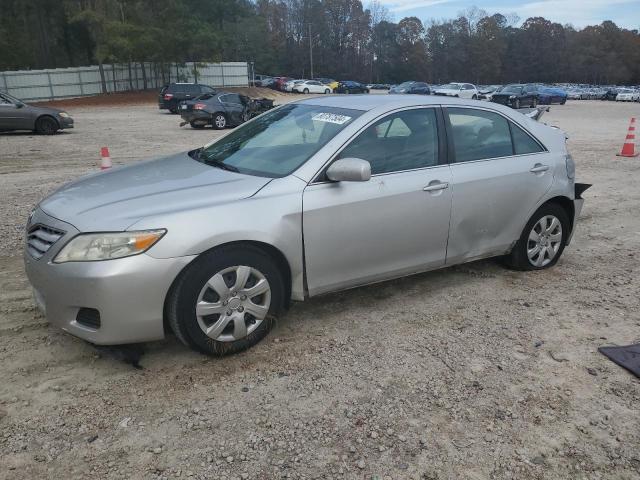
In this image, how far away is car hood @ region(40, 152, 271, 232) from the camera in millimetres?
3131

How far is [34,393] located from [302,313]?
6.15 ft

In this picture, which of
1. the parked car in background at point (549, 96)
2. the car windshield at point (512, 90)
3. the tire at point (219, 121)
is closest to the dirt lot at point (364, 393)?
the tire at point (219, 121)

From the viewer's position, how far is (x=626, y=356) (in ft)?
11.7

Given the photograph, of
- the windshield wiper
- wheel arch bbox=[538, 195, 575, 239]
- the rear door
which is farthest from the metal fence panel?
wheel arch bbox=[538, 195, 575, 239]

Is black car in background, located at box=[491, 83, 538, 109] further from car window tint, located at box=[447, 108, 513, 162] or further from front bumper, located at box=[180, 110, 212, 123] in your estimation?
car window tint, located at box=[447, 108, 513, 162]

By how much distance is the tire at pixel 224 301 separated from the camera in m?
3.17

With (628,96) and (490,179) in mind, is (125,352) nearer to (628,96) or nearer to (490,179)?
(490,179)

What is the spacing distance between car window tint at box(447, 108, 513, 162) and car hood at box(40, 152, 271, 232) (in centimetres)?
171

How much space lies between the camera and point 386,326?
12.9ft

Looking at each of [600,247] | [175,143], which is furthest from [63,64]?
[600,247]

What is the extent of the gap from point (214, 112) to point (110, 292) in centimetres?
1789

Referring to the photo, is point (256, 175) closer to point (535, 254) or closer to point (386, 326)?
point (386, 326)

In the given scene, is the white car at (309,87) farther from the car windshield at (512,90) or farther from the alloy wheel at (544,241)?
the alloy wheel at (544,241)

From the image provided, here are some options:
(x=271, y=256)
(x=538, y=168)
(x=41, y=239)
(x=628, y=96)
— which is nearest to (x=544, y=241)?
(x=538, y=168)
